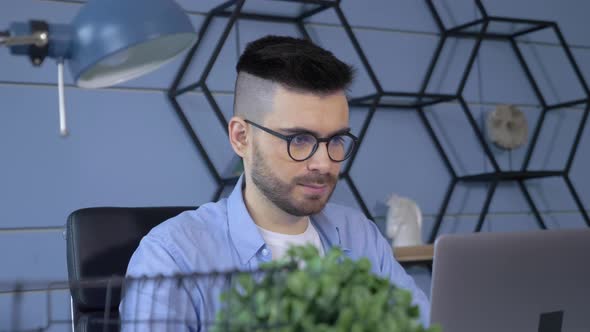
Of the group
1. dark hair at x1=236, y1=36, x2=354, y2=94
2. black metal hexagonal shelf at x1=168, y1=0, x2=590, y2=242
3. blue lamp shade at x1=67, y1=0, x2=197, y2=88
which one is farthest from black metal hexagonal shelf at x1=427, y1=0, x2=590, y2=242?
blue lamp shade at x1=67, y1=0, x2=197, y2=88

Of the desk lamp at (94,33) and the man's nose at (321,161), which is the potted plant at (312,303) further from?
the man's nose at (321,161)

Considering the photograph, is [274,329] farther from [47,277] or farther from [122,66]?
[47,277]

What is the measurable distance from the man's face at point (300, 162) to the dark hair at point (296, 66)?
0.02 m

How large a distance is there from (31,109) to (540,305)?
197 centimetres

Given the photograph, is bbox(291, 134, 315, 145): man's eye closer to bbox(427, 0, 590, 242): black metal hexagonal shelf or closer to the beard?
the beard

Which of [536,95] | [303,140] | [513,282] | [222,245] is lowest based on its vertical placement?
[513,282]

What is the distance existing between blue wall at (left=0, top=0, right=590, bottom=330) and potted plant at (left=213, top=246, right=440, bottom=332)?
1676mm

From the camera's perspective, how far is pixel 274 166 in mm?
1839

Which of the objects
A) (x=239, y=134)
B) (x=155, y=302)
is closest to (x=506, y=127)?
(x=239, y=134)

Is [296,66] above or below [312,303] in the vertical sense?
above

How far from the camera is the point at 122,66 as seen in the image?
924mm

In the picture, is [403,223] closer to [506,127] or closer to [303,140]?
[506,127]

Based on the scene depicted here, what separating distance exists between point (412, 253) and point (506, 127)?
959 mm

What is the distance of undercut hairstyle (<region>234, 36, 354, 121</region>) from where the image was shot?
184 centimetres
